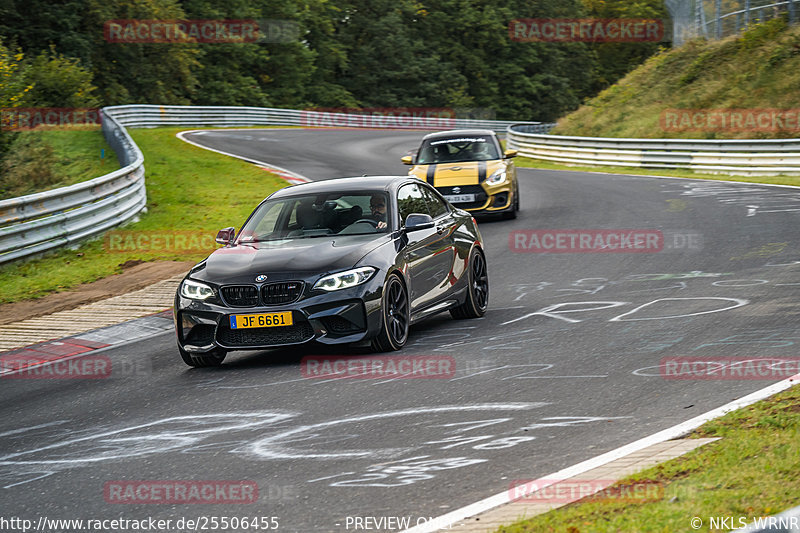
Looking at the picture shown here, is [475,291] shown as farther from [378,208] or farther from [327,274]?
[327,274]

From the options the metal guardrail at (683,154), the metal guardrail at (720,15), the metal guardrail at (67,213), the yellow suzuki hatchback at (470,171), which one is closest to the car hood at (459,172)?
the yellow suzuki hatchback at (470,171)

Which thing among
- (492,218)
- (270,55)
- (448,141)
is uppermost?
(270,55)

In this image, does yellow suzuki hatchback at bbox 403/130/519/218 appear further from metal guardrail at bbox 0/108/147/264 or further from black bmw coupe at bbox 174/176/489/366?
black bmw coupe at bbox 174/176/489/366

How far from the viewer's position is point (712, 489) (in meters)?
4.60

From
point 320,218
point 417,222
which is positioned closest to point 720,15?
point 417,222

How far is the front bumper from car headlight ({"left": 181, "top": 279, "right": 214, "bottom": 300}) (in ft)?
0.25

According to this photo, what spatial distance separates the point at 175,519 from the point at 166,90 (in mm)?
59070

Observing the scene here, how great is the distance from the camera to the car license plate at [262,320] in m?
8.32

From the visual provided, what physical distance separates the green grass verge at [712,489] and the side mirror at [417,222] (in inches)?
167

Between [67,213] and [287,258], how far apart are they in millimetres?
8937

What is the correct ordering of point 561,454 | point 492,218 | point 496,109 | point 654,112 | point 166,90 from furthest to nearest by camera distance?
point 496,109 < point 166,90 < point 654,112 < point 492,218 < point 561,454

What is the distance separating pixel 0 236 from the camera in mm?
14781

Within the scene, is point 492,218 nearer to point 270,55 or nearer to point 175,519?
point 175,519

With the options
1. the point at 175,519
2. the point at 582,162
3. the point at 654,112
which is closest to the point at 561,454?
the point at 175,519
